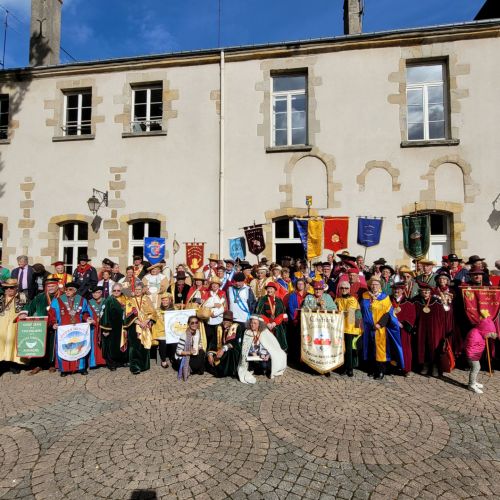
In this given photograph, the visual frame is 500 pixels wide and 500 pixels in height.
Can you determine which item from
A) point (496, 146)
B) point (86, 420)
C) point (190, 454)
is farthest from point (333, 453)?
point (496, 146)

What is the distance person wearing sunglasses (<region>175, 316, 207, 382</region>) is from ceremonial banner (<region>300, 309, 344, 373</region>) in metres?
1.71

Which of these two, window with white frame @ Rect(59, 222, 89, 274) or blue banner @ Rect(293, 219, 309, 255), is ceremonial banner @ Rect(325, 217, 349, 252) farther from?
window with white frame @ Rect(59, 222, 89, 274)

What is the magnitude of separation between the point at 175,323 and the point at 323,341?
8.48 feet

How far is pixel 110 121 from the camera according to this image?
1108 cm

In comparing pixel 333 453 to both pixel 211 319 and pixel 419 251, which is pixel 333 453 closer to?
pixel 211 319

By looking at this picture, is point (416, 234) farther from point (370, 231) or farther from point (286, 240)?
point (286, 240)

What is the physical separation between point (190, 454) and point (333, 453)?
145cm

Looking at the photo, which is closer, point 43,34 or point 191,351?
point 191,351

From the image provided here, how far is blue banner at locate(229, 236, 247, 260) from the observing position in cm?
991

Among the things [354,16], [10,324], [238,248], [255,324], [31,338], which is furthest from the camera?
[354,16]

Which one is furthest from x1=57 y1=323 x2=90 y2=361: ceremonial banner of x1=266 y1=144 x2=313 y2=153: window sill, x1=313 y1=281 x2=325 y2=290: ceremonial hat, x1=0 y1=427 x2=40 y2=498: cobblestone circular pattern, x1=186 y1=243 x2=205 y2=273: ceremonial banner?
x1=266 y1=144 x2=313 y2=153: window sill

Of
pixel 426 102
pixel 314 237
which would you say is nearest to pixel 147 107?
pixel 314 237

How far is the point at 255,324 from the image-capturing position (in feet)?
19.2

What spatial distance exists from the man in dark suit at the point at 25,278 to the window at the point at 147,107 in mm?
5143
